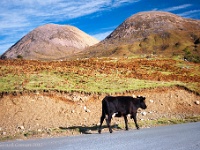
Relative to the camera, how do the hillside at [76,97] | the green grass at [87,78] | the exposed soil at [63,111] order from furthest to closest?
the green grass at [87,78] → the hillside at [76,97] → the exposed soil at [63,111]

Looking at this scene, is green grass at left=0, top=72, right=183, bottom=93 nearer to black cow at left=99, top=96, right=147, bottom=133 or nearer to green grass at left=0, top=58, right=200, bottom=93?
green grass at left=0, top=58, right=200, bottom=93

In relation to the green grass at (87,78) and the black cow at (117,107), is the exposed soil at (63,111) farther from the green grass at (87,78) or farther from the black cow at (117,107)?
the black cow at (117,107)

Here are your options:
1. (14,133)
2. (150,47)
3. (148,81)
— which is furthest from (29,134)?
(150,47)

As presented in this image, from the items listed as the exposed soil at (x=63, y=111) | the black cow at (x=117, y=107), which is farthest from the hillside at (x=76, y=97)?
the black cow at (x=117, y=107)

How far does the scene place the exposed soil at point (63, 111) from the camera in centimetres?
1842

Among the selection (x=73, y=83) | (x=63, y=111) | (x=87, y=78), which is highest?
(x=87, y=78)

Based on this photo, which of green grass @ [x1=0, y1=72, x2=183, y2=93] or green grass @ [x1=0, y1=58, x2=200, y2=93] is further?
green grass @ [x1=0, y1=58, x2=200, y2=93]

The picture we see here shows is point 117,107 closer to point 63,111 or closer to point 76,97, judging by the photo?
point 63,111

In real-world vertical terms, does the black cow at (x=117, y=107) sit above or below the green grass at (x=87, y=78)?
below

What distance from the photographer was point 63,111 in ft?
70.0

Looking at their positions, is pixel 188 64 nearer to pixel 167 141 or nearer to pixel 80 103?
pixel 80 103

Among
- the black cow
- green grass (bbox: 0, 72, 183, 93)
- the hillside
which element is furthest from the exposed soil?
the black cow

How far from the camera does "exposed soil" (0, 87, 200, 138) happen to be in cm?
1842

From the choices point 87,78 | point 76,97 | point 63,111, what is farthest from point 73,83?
point 63,111
